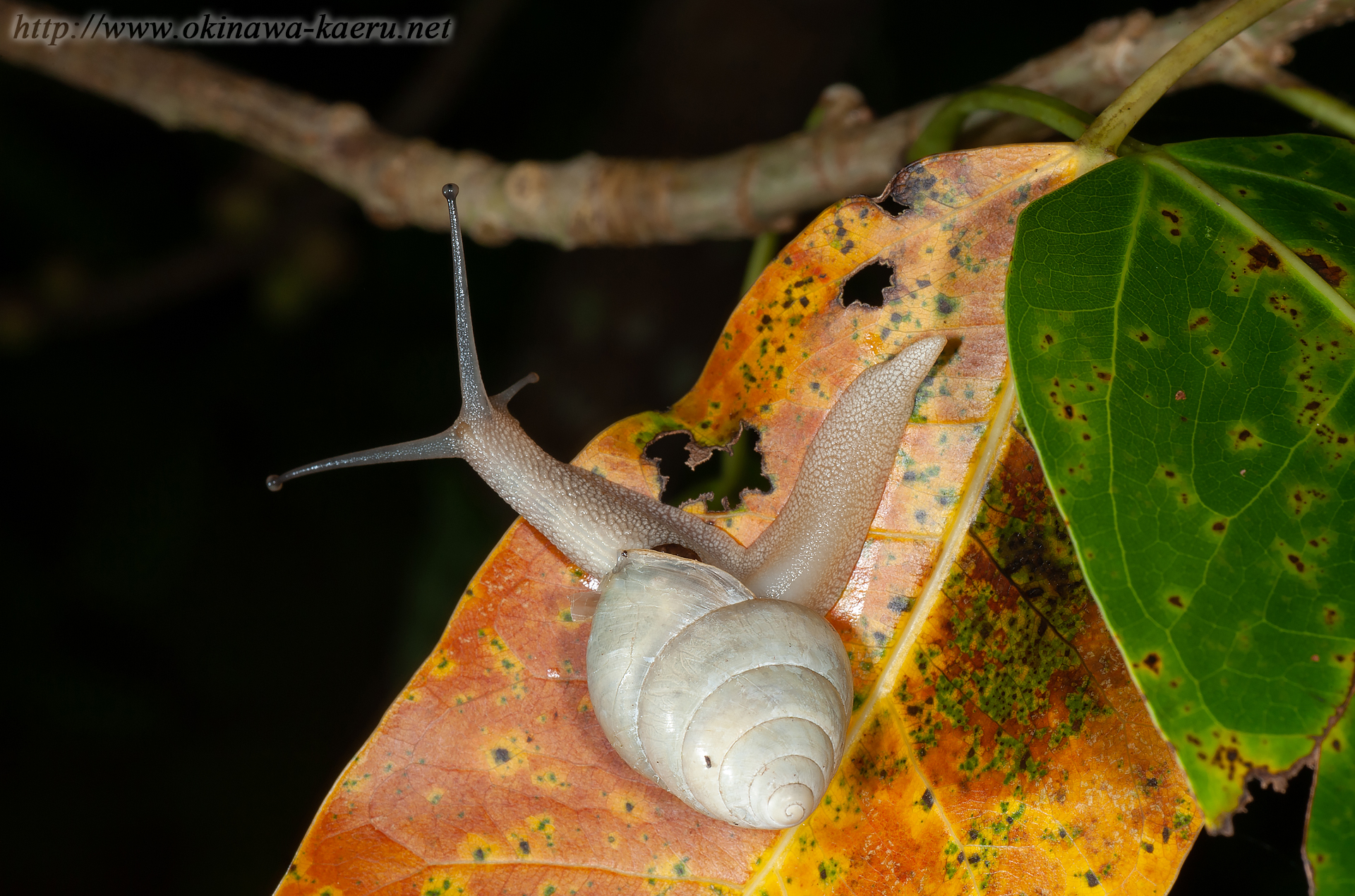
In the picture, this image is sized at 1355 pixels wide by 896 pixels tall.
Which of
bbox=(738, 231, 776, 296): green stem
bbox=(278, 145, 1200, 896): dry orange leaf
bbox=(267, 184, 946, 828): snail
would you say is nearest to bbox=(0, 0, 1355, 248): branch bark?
bbox=(738, 231, 776, 296): green stem

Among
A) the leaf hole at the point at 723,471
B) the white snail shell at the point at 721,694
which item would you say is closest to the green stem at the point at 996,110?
the leaf hole at the point at 723,471

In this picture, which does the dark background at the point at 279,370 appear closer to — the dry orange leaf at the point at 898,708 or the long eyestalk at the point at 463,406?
the long eyestalk at the point at 463,406

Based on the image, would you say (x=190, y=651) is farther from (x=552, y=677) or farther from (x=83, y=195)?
(x=552, y=677)

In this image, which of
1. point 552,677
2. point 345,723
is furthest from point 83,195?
point 552,677

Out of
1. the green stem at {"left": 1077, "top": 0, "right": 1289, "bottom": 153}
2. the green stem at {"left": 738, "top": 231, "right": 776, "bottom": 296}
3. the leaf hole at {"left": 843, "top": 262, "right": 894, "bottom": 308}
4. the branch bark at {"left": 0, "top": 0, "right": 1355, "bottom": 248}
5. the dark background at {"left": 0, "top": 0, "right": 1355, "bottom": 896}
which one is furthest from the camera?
the dark background at {"left": 0, "top": 0, "right": 1355, "bottom": 896}

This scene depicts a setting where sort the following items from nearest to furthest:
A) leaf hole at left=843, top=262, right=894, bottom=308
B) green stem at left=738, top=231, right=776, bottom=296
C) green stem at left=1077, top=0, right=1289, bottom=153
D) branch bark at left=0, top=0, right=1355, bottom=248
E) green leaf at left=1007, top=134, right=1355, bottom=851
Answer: green leaf at left=1007, top=134, right=1355, bottom=851 < green stem at left=1077, top=0, right=1289, bottom=153 < leaf hole at left=843, top=262, right=894, bottom=308 < branch bark at left=0, top=0, right=1355, bottom=248 < green stem at left=738, top=231, right=776, bottom=296

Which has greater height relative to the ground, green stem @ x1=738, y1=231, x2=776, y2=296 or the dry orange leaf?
green stem @ x1=738, y1=231, x2=776, y2=296

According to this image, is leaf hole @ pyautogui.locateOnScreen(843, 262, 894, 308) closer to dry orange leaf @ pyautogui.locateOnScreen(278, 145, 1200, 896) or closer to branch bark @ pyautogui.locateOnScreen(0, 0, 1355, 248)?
dry orange leaf @ pyautogui.locateOnScreen(278, 145, 1200, 896)
